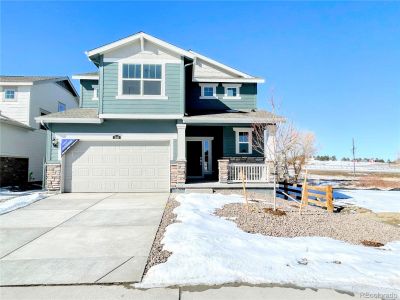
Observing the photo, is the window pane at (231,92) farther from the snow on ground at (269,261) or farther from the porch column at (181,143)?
the snow on ground at (269,261)

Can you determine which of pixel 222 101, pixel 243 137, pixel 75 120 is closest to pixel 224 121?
pixel 243 137

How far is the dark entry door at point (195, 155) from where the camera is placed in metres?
15.4

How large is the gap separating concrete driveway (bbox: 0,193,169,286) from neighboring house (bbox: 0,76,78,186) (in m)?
7.84

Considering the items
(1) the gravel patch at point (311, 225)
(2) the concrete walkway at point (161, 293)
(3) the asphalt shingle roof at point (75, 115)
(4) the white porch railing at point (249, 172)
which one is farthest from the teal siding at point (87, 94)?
(2) the concrete walkway at point (161, 293)

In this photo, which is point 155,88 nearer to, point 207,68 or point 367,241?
point 207,68

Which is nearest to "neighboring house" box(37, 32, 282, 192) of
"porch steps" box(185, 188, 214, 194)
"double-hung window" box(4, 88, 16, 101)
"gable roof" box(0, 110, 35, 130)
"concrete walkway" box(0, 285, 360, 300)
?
"porch steps" box(185, 188, 214, 194)

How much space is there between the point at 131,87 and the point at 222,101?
5.65m

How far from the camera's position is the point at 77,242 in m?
5.36

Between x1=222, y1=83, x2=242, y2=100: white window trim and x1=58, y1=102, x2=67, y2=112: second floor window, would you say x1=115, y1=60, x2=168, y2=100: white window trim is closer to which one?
x1=222, y1=83, x2=242, y2=100: white window trim

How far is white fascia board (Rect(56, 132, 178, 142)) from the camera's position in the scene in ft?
40.5

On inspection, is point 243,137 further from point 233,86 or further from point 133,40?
point 133,40

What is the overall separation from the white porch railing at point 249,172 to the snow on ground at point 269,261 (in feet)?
21.5

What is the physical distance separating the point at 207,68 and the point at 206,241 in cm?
1337

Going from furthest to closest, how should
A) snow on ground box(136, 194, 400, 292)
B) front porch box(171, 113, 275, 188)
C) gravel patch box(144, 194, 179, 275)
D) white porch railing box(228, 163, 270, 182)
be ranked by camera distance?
1. white porch railing box(228, 163, 270, 182)
2. front porch box(171, 113, 275, 188)
3. gravel patch box(144, 194, 179, 275)
4. snow on ground box(136, 194, 400, 292)
